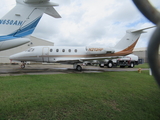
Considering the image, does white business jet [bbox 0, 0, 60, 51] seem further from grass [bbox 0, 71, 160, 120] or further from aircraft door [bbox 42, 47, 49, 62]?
aircraft door [bbox 42, 47, 49, 62]

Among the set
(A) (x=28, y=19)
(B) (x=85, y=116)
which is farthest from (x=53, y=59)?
(B) (x=85, y=116)

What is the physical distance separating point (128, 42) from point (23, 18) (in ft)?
39.5

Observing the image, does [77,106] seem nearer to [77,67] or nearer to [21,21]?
[21,21]

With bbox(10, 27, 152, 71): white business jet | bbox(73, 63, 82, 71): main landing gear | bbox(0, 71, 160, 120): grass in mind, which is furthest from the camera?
bbox(73, 63, 82, 71): main landing gear

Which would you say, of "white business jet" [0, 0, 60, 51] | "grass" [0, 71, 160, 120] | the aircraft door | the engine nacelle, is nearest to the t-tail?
the engine nacelle

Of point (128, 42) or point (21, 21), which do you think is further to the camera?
point (128, 42)

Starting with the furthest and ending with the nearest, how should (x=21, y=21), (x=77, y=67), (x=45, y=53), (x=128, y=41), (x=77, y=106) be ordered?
(x=128, y=41) → (x=77, y=67) → (x=45, y=53) → (x=21, y=21) → (x=77, y=106)

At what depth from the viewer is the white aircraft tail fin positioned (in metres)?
5.46

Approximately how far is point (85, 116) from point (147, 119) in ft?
5.38

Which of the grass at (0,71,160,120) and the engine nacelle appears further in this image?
the engine nacelle

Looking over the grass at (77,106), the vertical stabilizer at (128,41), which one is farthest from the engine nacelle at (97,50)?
the grass at (77,106)

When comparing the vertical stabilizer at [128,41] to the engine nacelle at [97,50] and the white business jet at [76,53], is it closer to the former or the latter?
the white business jet at [76,53]

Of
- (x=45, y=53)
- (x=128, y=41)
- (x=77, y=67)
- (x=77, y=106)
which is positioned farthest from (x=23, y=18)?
(x=128, y=41)

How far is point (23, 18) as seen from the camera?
19.0 ft
